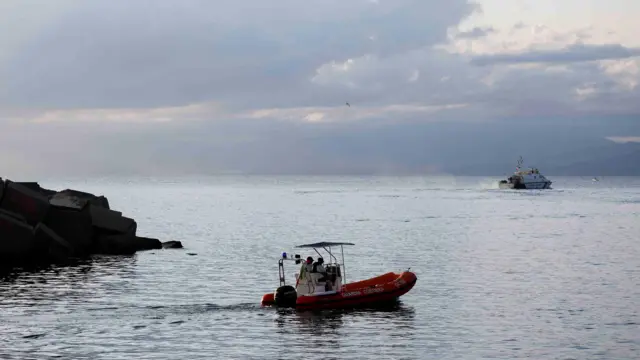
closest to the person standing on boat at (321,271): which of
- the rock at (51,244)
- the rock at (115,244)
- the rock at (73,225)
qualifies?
the rock at (51,244)

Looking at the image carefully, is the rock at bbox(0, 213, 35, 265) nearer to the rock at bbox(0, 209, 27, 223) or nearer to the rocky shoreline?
the rocky shoreline

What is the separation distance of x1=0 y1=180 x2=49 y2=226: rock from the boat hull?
22.1 m

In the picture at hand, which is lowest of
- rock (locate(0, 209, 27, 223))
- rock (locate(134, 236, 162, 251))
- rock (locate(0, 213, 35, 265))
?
rock (locate(134, 236, 162, 251))

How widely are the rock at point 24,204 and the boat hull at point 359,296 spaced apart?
22.1m

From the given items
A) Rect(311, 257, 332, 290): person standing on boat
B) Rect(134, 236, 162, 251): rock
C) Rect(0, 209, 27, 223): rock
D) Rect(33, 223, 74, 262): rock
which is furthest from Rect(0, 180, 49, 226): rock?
Rect(311, 257, 332, 290): person standing on boat

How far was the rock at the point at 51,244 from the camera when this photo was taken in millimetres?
55225

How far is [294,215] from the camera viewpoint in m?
138

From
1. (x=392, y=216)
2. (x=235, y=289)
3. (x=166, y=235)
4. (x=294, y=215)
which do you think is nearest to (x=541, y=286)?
(x=235, y=289)

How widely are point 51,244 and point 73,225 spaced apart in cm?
495

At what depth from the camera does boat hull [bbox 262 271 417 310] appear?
40438 mm

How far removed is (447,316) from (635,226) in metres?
73.7

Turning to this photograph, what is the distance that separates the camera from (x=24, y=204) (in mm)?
56594

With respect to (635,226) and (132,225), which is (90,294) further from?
(635,226)

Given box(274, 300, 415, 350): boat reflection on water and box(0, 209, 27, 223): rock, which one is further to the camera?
box(0, 209, 27, 223): rock
